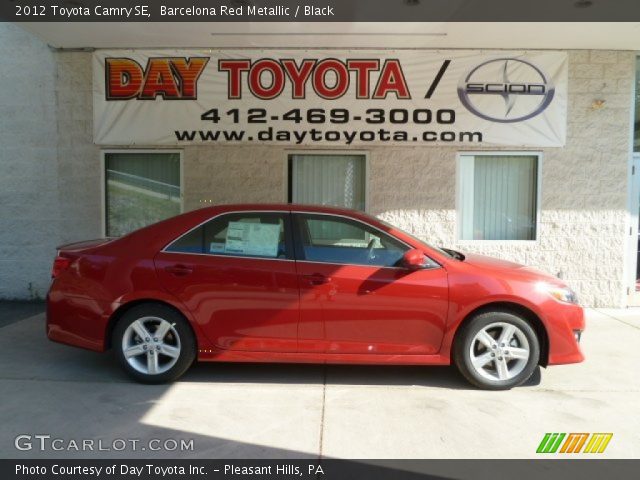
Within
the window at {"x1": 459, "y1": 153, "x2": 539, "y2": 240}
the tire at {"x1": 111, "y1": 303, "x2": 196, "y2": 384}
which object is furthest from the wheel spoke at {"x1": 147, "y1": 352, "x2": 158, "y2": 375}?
the window at {"x1": 459, "y1": 153, "x2": 539, "y2": 240}

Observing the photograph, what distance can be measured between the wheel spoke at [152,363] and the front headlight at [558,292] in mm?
3333

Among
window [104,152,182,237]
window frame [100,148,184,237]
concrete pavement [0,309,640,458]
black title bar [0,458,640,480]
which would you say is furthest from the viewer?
window [104,152,182,237]

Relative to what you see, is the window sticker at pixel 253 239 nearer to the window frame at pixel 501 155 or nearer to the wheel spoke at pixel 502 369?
the wheel spoke at pixel 502 369

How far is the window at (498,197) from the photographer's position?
808cm

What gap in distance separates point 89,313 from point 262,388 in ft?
5.33

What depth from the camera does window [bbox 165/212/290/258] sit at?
4.73m

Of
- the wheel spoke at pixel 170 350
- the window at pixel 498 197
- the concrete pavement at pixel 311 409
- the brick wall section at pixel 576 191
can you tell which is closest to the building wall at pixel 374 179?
the brick wall section at pixel 576 191

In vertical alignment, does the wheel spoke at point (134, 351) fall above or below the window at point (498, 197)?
below

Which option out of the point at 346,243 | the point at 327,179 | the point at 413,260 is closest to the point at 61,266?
the point at 346,243

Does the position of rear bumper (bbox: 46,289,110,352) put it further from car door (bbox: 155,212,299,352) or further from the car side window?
the car side window

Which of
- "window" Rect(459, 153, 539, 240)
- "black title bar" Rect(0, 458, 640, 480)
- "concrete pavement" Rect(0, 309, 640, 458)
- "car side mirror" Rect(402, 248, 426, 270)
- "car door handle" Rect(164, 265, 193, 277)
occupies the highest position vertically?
"window" Rect(459, 153, 539, 240)

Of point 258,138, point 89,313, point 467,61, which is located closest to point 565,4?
point 467,61

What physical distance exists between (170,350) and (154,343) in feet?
0.49

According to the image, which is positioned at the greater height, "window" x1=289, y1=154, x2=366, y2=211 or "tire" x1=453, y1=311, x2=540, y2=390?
"window" x1=289, y1=154, x2=366, y2=211
